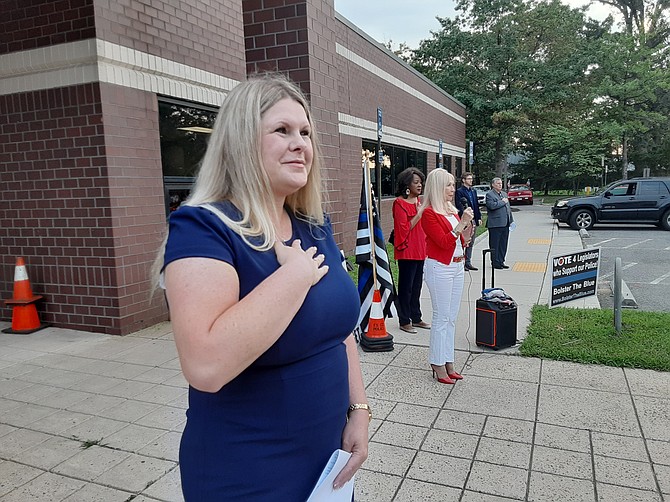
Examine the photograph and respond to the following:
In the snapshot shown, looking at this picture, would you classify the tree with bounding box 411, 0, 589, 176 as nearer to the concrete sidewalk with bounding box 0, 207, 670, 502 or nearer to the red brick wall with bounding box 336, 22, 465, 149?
the red brick wall with bounding box 336, 22, 465, 149

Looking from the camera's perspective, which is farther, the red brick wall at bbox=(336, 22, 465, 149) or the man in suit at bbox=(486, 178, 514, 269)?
the red brick wall at bbox=(336, 22, 465, 149)

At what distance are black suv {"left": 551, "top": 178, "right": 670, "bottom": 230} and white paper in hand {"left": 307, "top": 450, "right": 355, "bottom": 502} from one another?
61.9 ft

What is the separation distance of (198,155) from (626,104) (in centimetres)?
3173

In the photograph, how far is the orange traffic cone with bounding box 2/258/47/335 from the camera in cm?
633

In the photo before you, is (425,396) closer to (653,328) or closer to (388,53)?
(653,328)

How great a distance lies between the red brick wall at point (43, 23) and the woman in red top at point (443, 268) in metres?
4.31

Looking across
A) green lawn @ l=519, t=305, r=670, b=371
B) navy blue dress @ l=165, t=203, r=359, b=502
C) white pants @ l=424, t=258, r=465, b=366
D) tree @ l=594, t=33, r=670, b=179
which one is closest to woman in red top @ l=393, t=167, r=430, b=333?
green lawn @ l=519, t=305, r=670, b=371

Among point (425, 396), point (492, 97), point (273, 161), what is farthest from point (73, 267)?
point (492, 97)

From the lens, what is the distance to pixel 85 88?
19.6ft

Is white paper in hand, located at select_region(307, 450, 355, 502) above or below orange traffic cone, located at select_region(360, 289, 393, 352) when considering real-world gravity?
above

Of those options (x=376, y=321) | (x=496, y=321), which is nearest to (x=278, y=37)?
(x=376, y=321)

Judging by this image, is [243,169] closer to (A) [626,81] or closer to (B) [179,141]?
(B) [179,141]

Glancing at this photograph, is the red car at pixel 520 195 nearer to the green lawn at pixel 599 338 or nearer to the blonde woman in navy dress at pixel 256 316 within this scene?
the green lawn at pixel 599 338

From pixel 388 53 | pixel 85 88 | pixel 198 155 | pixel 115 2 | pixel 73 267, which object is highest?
pixel 388 53
